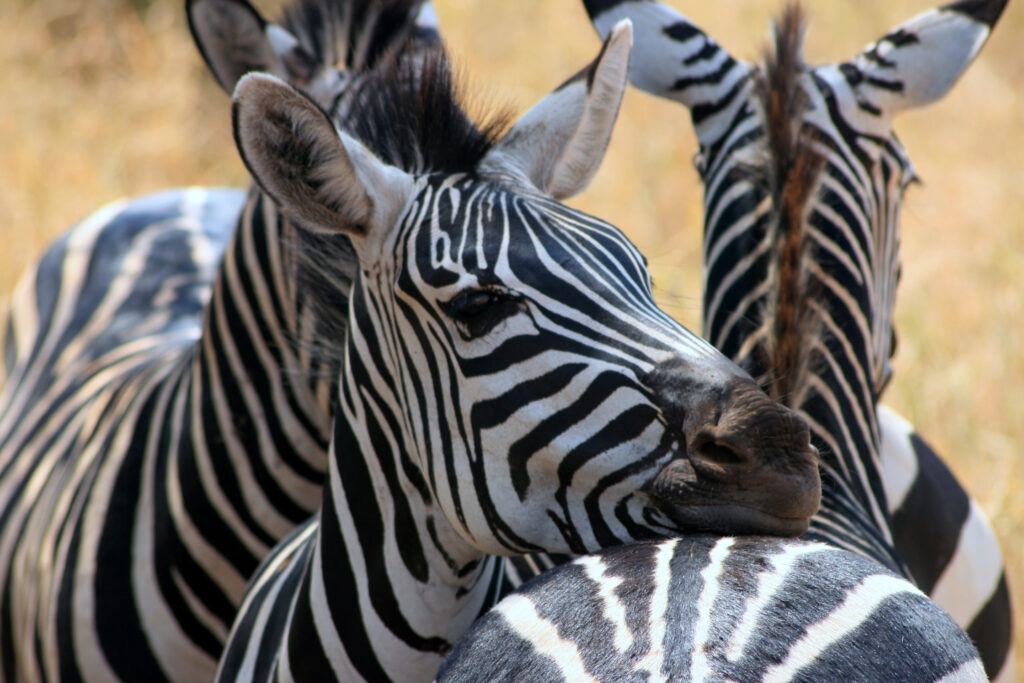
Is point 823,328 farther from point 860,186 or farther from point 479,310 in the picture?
point 479,310

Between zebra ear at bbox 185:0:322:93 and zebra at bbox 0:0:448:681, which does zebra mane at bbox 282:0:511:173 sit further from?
zebra ear at bbox 185:0:322:93

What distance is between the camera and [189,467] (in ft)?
11.2

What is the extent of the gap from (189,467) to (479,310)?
1.90 m

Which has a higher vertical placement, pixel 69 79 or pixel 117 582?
pixel 69 79

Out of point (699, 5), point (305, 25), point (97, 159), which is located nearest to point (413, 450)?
point (305, 25)

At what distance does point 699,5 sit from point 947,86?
8.19 metres

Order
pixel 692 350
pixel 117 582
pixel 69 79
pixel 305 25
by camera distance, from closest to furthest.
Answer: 1. pixel 692 350
2. pixel 117 582
3. pixel 305 25
4. pixel 69 79

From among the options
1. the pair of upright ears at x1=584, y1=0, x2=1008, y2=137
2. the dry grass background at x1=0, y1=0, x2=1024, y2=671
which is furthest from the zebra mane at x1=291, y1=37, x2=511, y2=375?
the dry grass background at x1=0, y1=0, x2=1024, y2=671

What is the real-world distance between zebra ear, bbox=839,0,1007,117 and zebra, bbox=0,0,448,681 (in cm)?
144

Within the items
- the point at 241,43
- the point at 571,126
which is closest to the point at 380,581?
the point at 571,126

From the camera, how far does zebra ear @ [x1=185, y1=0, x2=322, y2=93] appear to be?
362 centimetres

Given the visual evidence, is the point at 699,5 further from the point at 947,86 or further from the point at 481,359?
the point at 481,359

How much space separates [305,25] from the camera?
4043 millimetres

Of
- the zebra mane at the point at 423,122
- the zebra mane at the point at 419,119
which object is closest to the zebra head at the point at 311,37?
the zebra mane at the point at 419,119
